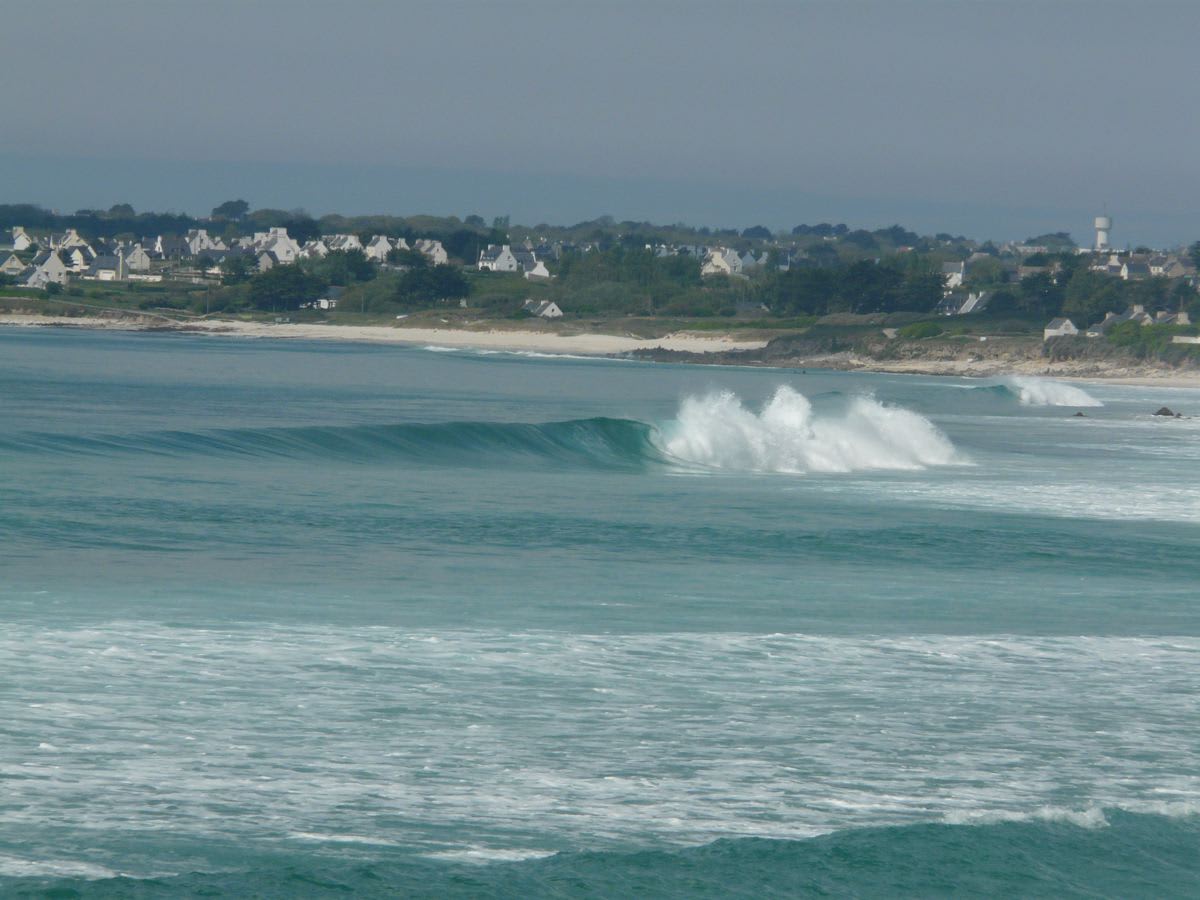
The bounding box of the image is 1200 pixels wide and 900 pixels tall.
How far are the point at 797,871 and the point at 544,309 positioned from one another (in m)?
133

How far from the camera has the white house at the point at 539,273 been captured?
170025 millimetres

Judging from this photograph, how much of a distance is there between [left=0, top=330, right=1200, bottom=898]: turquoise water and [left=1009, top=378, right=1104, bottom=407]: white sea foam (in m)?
41.4

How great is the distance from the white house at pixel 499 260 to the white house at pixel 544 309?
153ft

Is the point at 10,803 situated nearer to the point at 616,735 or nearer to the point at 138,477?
the point at 616,735

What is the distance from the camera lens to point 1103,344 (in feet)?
332

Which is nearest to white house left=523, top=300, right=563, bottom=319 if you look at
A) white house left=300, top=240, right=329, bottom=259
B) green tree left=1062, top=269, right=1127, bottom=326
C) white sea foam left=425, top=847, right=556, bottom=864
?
green tree left=1062, top=269, right=1127, bottom=326

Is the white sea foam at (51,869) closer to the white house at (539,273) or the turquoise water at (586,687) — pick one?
the turquoise water at (586,687)

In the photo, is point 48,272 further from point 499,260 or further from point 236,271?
point 499,260

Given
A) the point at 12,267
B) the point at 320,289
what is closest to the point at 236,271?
the point at 320,289

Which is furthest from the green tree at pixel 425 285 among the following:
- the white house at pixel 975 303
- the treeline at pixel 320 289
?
the white house at pixel 975 303

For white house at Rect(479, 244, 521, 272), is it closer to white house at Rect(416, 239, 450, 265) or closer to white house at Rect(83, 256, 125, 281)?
white house at Rect(416, 239, 450, 265)

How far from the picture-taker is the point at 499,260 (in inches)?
7505

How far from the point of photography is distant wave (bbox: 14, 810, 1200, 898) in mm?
6637

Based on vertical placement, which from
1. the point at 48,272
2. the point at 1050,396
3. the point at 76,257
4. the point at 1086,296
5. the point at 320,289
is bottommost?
the point at 1050,396
